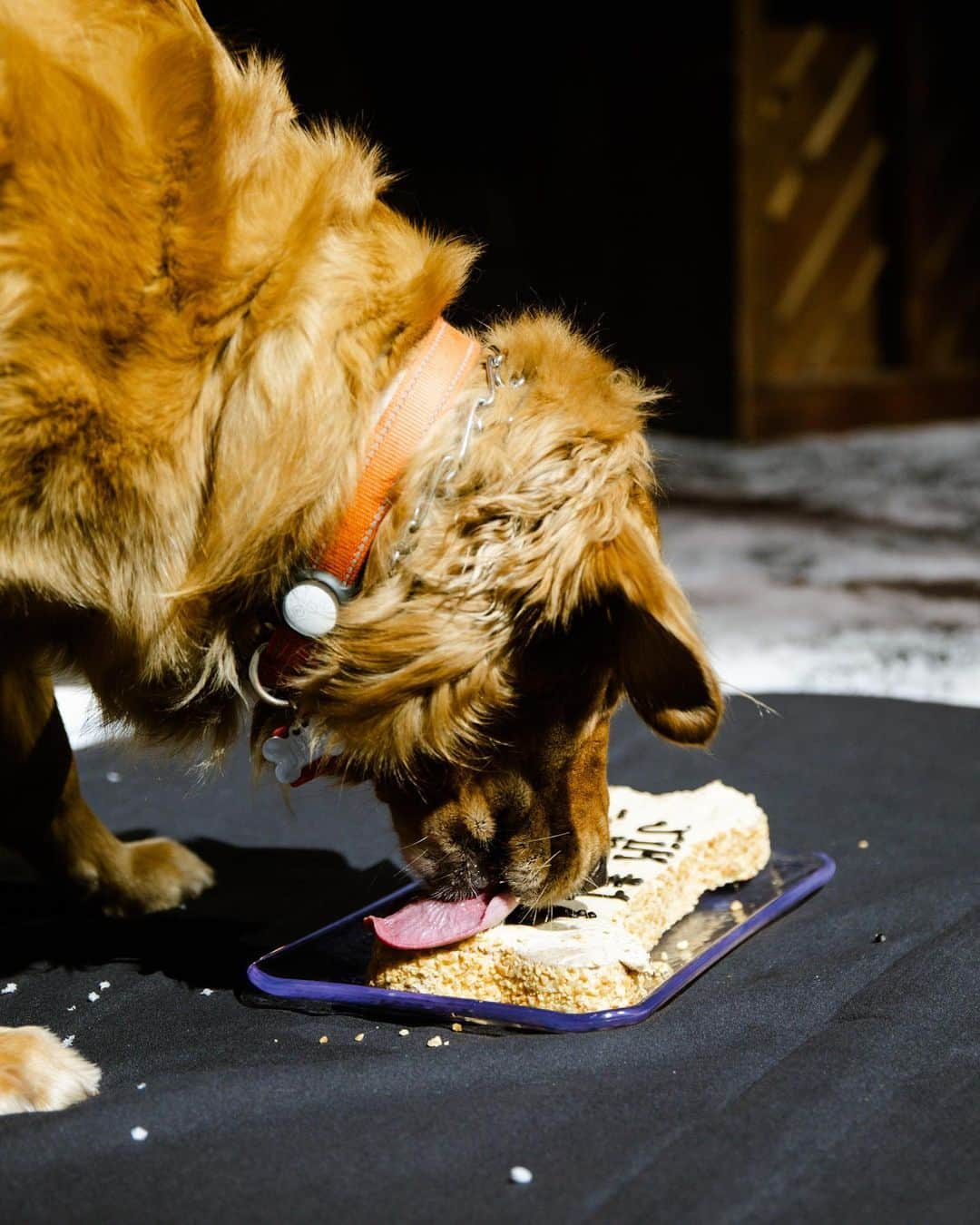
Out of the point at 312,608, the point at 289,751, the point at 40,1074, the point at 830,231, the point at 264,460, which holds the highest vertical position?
the point at 830,231

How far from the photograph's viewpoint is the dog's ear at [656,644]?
1706mm

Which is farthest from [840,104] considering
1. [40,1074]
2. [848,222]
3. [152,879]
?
[40,1074]

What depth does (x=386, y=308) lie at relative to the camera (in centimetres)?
184

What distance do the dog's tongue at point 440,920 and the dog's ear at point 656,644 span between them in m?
0.37

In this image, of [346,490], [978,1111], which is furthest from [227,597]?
[978,1111]

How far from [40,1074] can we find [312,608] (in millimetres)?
651

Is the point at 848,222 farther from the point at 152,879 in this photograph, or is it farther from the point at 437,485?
the point at 437,485

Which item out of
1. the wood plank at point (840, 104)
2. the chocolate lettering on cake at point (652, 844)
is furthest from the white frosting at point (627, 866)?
the wood plank at point (840, 104)

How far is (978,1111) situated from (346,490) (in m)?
1.02

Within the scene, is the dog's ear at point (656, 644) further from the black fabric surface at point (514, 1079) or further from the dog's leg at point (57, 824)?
the dog's leg at point (57, 824)

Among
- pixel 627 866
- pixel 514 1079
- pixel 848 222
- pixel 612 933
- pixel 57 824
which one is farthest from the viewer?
pixel 848 222

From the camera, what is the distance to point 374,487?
70.1 inches

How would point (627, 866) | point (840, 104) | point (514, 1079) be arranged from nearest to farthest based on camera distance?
1. point (514, 1079)
2. point (627, 866)
3. point (840, 104)

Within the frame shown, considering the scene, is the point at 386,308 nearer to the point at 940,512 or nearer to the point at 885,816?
the point at 885,816
